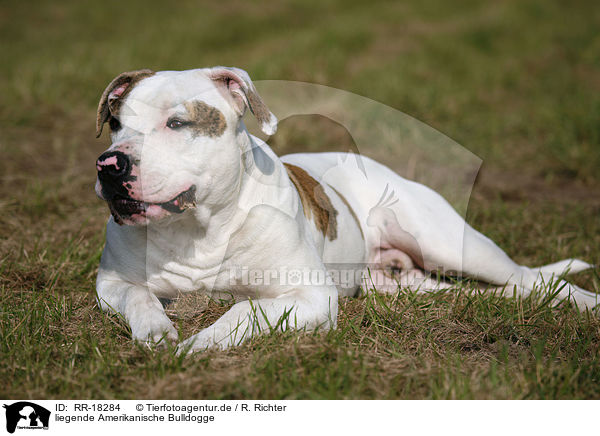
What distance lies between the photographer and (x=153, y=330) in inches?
95.5

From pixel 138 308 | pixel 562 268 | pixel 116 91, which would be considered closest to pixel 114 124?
pixel 116 91

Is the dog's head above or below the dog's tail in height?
above

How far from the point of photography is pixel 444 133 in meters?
6.69

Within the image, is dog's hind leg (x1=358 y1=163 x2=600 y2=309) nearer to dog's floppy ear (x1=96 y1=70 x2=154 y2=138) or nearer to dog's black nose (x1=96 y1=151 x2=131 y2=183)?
dog's floppy ear (x1=96 y1=70 x2=154 y2=138)

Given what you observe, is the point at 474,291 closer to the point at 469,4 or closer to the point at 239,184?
the point at 239,184

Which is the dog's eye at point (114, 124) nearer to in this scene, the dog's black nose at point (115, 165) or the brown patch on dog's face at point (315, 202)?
the dog's black nose at point (115, 165)

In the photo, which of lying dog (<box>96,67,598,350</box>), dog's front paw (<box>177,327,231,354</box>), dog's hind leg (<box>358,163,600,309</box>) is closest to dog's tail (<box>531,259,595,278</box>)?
dog's hind leg (<box>358,163,600,309</box>)

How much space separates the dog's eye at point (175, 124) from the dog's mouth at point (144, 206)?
0.81 ft

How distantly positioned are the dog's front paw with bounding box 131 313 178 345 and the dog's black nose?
0.59 meters

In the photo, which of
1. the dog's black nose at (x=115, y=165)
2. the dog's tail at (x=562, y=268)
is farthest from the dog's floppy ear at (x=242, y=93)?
the dog's tail at (x=562, y=268)

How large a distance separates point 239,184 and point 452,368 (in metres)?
1.17

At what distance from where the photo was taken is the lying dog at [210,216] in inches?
94.3
